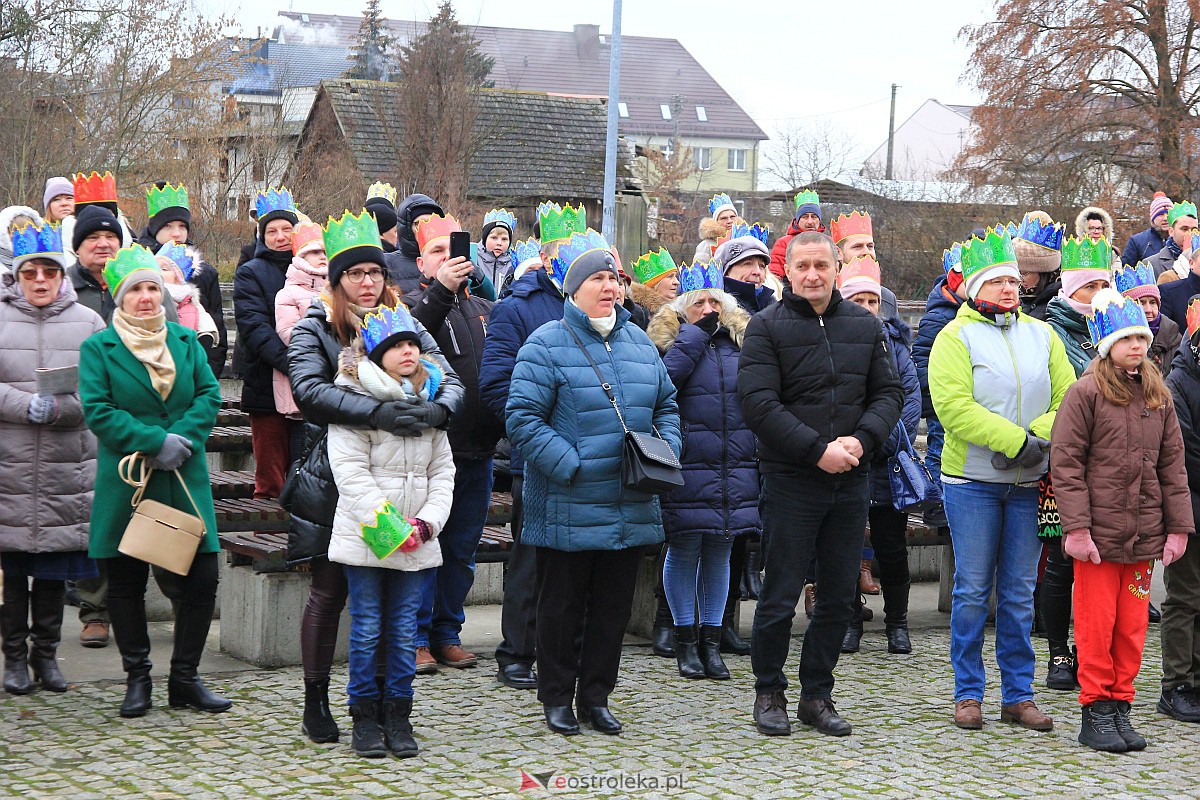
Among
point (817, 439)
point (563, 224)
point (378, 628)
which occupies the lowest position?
point (378, 628)

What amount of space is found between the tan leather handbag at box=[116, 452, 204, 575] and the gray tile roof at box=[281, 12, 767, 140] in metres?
76.2

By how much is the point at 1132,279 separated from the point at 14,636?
6.04m

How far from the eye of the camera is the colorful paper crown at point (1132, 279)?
27.3ft

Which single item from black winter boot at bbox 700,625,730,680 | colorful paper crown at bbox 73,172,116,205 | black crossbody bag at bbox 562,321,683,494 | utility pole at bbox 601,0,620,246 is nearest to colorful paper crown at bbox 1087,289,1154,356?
black crossbody bag at bbox 562,321,683,494

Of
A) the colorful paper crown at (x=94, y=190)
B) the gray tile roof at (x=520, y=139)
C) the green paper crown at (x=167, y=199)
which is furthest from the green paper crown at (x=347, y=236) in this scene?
the gray tile roof at (x=520, y=139)

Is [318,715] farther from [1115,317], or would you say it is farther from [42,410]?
[1115,317]

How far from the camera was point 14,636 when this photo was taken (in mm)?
6793

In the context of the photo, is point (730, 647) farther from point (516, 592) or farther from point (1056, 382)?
point (1056, 382)

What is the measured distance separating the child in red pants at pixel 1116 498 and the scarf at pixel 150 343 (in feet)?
12.5

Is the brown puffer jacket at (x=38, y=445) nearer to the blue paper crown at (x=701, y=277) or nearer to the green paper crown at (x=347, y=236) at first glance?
the green paper crown at (x=347, y=236)

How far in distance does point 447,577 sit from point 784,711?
185cm

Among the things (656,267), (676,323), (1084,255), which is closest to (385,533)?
(676,323)

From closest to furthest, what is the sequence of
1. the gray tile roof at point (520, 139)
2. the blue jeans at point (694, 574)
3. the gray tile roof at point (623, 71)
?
the blue jeans at point (694, 574) < the gray tile roof at point (520, 139) < the gray tile roof at point (623, 71)

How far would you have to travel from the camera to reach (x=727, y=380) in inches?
291
